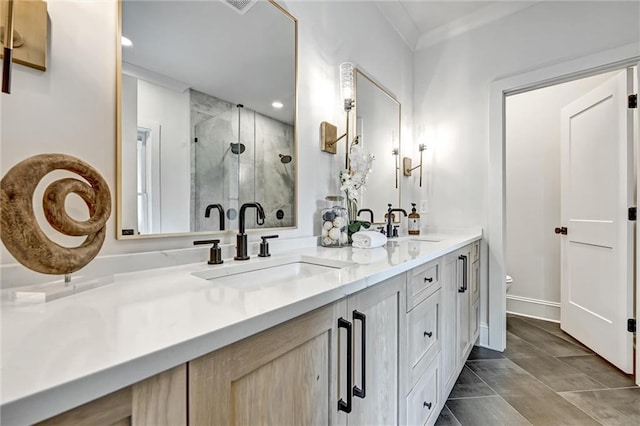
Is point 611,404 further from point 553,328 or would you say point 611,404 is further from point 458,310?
point 553,328

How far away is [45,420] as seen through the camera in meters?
0.31

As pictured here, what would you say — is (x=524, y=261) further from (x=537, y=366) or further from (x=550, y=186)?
(x=537, y=366)

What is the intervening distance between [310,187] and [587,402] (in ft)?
6.45

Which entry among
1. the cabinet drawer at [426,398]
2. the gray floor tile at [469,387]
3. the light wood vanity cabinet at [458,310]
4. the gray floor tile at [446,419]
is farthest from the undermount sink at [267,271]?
the gray floor tile at [469,387]

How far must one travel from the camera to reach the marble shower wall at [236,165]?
1.09 metres

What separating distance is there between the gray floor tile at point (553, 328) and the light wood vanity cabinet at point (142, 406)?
3026 millimetres

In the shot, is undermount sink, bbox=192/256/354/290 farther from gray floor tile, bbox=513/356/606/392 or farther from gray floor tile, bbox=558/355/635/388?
gray floor tile, bbox=558/355/635/388

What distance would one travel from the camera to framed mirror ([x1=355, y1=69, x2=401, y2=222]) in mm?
2055

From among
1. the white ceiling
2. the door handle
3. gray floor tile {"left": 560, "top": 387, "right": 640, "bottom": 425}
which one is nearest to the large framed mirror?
the white ceiling

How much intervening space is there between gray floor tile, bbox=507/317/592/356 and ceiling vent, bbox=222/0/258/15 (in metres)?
2.98

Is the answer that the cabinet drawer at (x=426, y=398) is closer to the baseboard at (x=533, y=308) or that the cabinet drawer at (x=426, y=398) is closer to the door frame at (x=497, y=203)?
the door frame at (x=497, y=203)

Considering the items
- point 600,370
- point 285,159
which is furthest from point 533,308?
point 285,159

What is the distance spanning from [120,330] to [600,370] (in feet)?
9.26

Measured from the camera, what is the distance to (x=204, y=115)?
111cm
